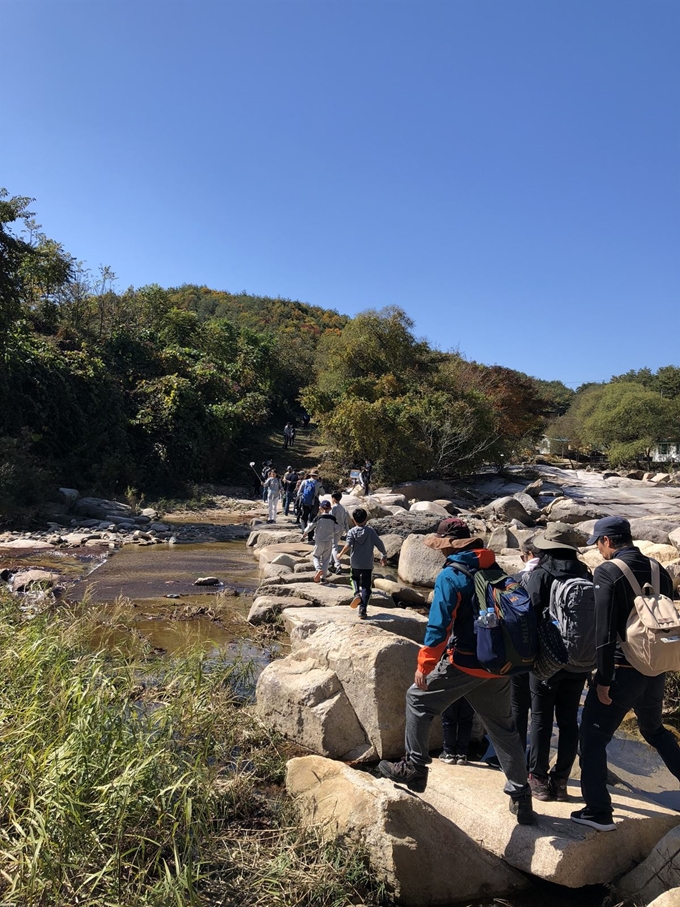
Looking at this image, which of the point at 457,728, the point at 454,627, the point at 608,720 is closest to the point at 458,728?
the point at 457,728

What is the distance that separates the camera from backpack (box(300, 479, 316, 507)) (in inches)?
623

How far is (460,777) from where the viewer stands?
171 inches

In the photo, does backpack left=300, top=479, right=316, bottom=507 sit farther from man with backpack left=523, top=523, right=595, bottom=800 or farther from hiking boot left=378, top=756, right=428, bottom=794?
hiking boot left=378, top=756, right=428, bottom=794

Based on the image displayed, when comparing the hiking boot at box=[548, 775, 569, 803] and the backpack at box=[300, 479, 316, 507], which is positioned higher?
the backpack at box=[300, 479, 316, 507]

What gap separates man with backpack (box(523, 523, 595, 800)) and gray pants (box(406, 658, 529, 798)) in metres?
0.48

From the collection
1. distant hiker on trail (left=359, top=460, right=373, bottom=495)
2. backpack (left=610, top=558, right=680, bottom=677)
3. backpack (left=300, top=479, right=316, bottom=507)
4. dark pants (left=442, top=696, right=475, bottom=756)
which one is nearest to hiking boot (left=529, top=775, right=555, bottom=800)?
dark pants (left=442, top=696, right=475, bottom=756)

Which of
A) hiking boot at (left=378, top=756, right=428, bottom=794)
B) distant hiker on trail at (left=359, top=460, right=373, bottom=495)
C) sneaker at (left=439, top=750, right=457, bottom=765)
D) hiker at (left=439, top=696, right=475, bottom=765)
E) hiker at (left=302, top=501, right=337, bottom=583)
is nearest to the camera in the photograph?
hiking boot at (left=378, top=756, right=428, bottom=794)

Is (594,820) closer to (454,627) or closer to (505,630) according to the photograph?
(505,630)

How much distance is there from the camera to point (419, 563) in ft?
41.0

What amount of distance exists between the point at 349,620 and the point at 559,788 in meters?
2.97

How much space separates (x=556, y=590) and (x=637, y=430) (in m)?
39.6

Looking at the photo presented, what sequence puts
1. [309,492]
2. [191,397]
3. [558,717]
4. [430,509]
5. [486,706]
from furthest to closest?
[191,397], [430,509], [309,492], [558,717], [486,706]

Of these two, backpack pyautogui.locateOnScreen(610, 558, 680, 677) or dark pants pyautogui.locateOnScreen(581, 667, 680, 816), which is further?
dark pants pyautogui.locateOnScreen(581, 667, 680, 816)

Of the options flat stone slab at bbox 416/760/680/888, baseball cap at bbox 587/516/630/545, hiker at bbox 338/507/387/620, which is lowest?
flat stone slab at bbox 416/760/680/888
